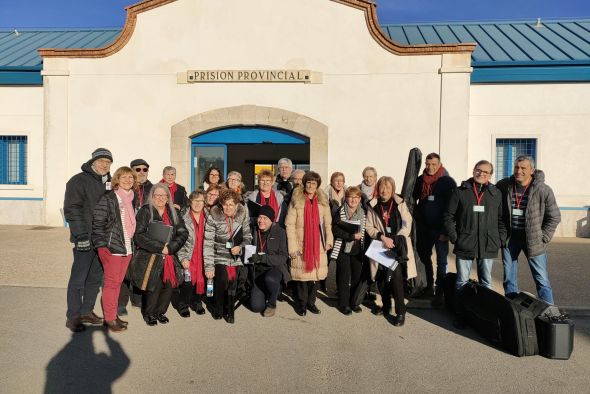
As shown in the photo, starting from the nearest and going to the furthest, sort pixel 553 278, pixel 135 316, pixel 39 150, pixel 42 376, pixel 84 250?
pixel 42 376 < pixel 84 250 < pixel 135 316 < pixel 553 278 < pixel 39 150

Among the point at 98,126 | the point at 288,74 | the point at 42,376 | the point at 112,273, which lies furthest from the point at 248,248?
the point at 98,126

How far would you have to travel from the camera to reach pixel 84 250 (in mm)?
4566

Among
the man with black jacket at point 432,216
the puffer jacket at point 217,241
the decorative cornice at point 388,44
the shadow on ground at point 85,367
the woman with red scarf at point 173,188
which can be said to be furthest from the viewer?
the decorative cornice at point 388,44

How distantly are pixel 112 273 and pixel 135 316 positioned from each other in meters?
0.82

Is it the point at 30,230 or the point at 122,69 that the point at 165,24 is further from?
the point at 30,230

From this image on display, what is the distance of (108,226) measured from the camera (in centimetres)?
453

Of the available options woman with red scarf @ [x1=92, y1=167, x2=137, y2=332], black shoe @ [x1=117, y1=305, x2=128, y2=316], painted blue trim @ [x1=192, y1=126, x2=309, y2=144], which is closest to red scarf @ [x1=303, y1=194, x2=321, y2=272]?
woman with red scarf @ [x1=92, y1=167, x2=137, y2=332]

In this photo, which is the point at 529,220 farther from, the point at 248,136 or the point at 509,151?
the point at 248,136

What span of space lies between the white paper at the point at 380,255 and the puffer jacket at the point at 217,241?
1.55 meters

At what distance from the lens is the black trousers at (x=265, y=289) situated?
5.29 metres

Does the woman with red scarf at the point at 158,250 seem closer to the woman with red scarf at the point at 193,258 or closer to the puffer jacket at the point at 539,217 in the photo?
the woman with red scarf at the point at 193,258

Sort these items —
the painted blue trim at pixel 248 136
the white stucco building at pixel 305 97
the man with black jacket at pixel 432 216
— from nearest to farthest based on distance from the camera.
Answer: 1. the man with black jacket at pixel 432 216
2. the white stucco building at pixel 305 97
3. the painted blue trim at pixel 248 136

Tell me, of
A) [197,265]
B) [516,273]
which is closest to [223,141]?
[197,265]

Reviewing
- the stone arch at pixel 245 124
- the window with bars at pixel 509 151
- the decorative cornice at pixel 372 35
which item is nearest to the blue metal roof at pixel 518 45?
the decorative cornice at pixel 372 35
